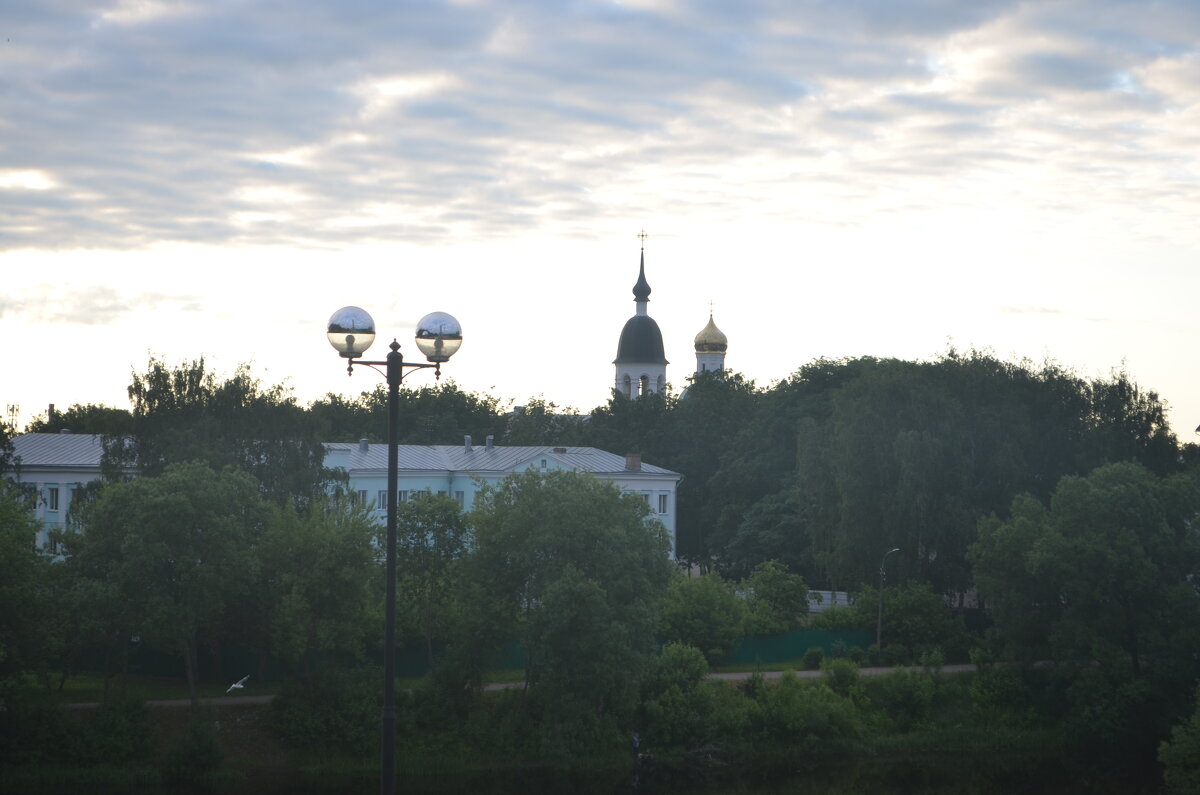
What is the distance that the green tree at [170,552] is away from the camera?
117 feet

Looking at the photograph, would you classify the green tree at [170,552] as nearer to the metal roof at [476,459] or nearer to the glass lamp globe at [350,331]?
the glass lamp globe at [350,331]

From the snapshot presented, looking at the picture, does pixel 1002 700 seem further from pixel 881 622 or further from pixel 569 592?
pixel 569 592

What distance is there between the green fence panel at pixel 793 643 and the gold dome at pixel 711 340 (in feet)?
299

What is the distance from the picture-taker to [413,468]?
68.5m

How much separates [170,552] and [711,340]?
108 metres

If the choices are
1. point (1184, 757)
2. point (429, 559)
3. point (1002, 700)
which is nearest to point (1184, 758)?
point (1184, 757)

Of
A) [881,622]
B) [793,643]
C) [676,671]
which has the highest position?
[881,622]

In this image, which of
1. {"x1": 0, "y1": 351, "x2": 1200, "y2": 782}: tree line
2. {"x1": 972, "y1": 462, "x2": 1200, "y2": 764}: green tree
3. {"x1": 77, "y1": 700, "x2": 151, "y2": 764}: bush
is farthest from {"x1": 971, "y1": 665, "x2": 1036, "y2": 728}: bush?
{"x1": 77, "y1": 700, "x2": 151, "y2": 764}: bush

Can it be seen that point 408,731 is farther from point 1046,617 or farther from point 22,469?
point 22,469

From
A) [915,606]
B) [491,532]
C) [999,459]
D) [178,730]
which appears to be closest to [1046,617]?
[915,606]

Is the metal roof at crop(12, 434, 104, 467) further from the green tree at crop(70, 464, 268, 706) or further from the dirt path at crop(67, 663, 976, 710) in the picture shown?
the green tree at crop(70, 464, 268, 706)

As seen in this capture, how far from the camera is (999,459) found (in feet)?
175

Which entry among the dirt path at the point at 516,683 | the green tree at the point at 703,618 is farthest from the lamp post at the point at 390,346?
the green tree at the point at 703,618

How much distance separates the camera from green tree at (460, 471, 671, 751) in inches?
1479
